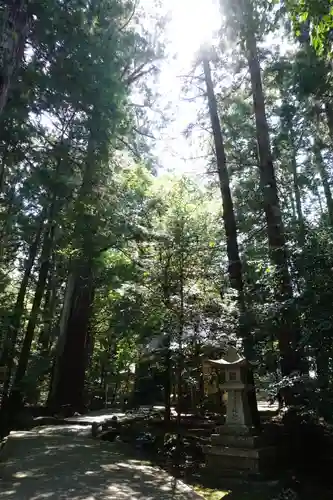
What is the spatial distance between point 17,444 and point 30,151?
5120mm

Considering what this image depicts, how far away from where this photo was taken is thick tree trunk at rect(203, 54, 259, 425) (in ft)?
23.6

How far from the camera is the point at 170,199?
31.9ft

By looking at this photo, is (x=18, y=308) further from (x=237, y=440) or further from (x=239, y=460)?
(x=239, y=460)

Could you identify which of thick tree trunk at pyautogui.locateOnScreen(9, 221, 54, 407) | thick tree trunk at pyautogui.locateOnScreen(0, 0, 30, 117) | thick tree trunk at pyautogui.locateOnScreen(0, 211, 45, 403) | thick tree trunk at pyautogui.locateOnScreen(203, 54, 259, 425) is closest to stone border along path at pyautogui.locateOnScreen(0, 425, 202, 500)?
thick tree trunk at pyautogui.locateOnScreen(203, 54, 259, 425)

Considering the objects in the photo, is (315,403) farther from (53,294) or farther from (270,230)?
(53,294)

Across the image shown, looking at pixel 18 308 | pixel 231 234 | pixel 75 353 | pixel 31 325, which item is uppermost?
pixel 231 234

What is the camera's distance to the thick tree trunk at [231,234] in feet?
23.6

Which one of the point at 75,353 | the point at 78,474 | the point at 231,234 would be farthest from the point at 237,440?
the point at 75,353

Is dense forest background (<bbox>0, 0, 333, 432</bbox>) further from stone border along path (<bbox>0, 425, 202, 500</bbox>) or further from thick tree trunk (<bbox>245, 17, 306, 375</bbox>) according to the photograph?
stone border along path (<bbox>0, 425, 202, 500</bbox>)

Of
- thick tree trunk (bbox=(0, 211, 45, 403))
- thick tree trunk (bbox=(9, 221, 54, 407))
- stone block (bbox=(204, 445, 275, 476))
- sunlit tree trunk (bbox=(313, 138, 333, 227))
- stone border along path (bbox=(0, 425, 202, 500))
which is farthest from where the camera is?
thick tree trunk (bbox=(9, 221, 54, 407))

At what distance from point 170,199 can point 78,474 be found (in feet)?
20.1

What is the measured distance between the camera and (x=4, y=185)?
338 inches

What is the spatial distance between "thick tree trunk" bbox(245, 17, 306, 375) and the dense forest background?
0.03 metres

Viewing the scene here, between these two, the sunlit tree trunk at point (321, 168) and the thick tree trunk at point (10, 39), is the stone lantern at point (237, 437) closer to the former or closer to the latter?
the sunlit tree trunk at point (321, 168)
